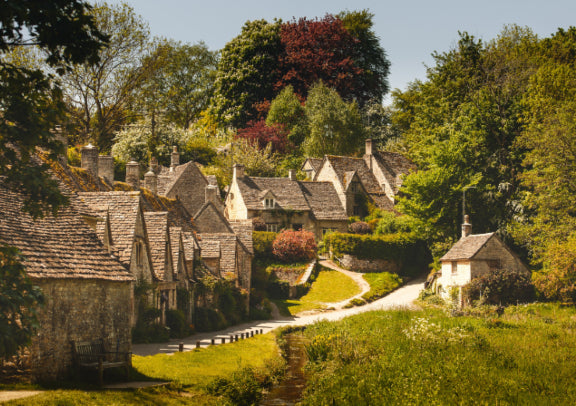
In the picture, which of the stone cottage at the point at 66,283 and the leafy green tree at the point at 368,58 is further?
the leafy green tree at the point at 368,58

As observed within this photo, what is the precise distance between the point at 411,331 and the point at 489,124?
36428mm

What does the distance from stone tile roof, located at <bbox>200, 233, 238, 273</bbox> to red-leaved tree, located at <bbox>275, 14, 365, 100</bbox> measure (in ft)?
135

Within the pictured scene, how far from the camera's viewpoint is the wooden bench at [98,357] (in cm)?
2284

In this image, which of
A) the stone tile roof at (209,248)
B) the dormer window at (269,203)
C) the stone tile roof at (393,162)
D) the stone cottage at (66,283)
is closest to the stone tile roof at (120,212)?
the stone cottage at (66,283)

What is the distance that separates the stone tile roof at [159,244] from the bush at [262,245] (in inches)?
978

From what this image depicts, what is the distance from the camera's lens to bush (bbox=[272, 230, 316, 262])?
6419 centimetres

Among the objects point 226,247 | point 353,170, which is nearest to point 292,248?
point 226,247

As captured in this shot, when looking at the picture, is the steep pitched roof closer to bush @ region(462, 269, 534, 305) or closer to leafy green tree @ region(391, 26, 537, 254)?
leafy green tree @ region(391, 26, 537, 254)

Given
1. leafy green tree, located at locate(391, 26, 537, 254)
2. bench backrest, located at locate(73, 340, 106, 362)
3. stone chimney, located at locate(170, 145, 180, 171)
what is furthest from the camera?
stone chimney, located at locate(170, 145, 180, 171)

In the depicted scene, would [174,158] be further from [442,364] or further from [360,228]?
[442,364]

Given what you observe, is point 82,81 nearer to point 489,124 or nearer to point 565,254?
point 489,124

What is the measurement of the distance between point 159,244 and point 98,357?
51.0 feet

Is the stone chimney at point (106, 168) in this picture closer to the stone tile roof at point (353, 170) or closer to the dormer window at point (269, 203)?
the dormer window at point (269, 203)

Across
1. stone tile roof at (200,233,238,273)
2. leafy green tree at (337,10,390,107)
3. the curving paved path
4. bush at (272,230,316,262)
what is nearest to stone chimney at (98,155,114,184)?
stone tile roof at (200,233,238,273)
